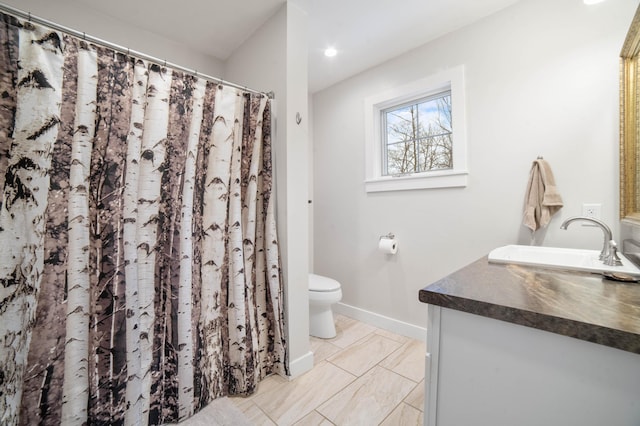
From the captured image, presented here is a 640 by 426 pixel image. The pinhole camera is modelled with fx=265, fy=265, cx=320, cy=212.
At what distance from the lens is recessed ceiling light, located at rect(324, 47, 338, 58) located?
215cm

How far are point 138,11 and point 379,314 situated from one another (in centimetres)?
292

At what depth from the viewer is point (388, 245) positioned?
222 centimetres

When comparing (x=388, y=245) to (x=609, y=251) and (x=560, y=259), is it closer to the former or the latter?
(x=560, y=259)

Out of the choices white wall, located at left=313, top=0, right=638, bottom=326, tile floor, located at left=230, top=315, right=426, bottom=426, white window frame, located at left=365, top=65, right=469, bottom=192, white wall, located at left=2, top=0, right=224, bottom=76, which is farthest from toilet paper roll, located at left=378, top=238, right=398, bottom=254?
white wall, located at left=2, top=0, right=224, bottom=76

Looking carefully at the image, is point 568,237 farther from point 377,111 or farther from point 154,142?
point 154,142

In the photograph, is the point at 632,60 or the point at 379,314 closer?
the point at 632,60

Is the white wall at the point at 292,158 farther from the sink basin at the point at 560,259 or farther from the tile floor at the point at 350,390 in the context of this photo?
the sink basin at the point at 560,259

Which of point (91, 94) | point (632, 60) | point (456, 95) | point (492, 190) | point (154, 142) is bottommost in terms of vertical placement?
point (492, 190)

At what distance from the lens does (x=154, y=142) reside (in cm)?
132

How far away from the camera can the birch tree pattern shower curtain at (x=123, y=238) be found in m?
1.02

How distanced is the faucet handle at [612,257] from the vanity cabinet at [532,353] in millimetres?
→ 237

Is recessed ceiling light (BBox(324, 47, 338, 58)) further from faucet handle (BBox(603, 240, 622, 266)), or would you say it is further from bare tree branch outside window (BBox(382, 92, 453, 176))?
faucet handle (BBox(603, 240, 622, 266))

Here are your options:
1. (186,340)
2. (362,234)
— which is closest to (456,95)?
(362,234)

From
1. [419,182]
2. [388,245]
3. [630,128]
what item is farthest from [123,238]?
[630,128]
